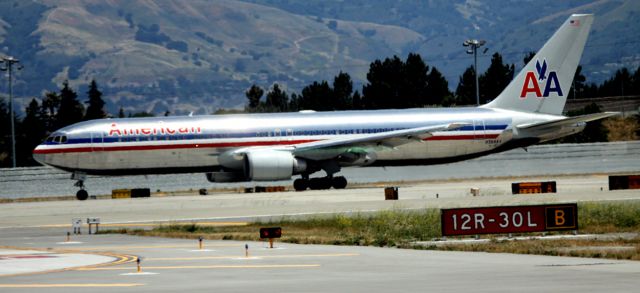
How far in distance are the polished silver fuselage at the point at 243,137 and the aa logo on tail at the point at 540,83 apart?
4.43 feet

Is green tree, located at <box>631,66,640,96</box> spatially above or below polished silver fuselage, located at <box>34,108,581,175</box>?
above

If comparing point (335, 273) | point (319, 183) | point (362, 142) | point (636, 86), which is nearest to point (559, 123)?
point (362, 142)

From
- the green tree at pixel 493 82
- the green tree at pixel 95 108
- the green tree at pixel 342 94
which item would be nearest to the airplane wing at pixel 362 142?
the green tree at pixel 493 82

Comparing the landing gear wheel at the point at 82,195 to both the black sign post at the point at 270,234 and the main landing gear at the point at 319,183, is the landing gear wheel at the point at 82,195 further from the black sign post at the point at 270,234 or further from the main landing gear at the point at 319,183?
the black sign post at the point at 270,234

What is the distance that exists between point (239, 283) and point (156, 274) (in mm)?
2374

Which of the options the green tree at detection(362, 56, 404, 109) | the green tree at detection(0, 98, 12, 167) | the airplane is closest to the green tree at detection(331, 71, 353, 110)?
the green tree at detection(362, 56, 404, 109)

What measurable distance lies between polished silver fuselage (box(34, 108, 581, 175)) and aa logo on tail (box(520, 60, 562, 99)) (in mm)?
1350

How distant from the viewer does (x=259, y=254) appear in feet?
93.5

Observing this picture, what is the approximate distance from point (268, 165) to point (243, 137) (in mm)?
2853

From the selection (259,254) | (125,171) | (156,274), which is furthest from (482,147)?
(156,274)

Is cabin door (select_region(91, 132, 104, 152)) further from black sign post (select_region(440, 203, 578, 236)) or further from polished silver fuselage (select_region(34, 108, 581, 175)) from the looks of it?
black sign post (select_region(440, 203, 578, 236))

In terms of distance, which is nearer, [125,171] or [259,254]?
[259,254]

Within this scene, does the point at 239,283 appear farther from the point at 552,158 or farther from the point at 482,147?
the point at 552,158

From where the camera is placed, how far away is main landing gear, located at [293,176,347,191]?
61.7m
